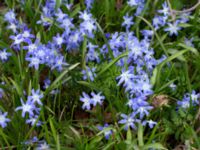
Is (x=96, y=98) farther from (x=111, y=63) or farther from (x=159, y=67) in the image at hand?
(x=159, y=67)

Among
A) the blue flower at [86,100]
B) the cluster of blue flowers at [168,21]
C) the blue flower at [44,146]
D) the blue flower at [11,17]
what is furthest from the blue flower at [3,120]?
the cluster of blue flowers at [168,21]

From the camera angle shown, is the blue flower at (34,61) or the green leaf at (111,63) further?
the blue flower at (34,61)

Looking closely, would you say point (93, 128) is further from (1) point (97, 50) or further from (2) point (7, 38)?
(2) point (7, 38)

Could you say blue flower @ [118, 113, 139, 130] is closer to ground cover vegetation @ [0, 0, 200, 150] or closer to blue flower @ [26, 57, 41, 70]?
ground cover vegetation @ [0, 0, 200, 150]

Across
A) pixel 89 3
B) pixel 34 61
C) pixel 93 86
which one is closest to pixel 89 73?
pixel 93 86

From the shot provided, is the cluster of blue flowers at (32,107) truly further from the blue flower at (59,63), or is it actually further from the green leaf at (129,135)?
the green leaf at (129,135)

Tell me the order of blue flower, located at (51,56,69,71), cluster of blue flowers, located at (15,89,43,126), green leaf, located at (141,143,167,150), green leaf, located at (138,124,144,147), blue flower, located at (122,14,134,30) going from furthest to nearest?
blue flower, located at (122,14,134,30), blue flower, located at (51,56,69,71), cluster of blue flowers, located at (15,89,43,126), green leaf, located at (138,124,144,147), green leaf, located at (141,143,167,150)

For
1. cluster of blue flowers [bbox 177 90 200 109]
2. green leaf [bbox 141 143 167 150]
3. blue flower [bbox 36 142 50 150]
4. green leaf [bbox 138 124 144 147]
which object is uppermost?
cluster of blue flowers [bbox 177 90 200 109]

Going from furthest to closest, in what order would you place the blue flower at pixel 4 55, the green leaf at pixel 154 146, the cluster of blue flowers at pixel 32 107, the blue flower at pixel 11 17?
the blue flower at pixel 11 17 < the blue flower at pixel 4 55 < the cluster of blue flowers at pixel 32 107 < the green leaf at pixel 154 146

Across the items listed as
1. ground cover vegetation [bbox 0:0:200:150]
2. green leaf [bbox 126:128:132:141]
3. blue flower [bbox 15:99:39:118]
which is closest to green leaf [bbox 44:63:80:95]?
ground cover vegetation [bbox 0:0:200:150]

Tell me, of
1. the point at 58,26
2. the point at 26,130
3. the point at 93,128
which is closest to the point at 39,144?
the point at 26,130

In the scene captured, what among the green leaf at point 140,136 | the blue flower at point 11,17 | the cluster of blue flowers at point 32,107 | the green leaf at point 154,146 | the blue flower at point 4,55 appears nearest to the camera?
the green leaf at point 154,146
